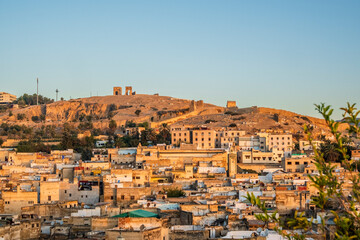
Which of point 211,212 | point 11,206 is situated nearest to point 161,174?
point 11,206

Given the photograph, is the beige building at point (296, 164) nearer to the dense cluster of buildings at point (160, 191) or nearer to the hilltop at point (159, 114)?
the dense cluster of buildings at point (160, 191)

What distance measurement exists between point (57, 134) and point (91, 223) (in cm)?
4970

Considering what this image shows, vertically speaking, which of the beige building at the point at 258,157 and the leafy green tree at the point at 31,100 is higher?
the leafy green tree at the point at 31,100

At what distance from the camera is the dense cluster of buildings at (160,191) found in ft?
77.8

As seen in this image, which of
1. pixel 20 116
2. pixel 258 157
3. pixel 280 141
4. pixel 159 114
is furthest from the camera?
pixel 20 116

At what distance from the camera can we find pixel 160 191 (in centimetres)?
3344

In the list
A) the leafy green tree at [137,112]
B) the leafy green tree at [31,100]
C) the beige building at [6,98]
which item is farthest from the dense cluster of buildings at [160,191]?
the beige building at [6,98]

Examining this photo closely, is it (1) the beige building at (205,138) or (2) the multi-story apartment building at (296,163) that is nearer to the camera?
(2) the multi-story apartment building at (296,163)

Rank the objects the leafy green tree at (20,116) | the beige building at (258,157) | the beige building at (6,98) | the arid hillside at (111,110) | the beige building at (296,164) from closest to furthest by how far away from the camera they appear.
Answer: the beige building at (296,164) → the beige building at (258,157) → the arid hillside at (111,110) → the leafy green tree at (20,116) → the beige building at (6,98)

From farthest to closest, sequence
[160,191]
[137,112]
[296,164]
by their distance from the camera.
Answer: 1. [137,112]
2. [296,164]
3. [160,191]

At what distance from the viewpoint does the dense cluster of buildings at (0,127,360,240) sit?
23703mm

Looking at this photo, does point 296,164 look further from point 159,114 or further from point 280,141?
point 159,114

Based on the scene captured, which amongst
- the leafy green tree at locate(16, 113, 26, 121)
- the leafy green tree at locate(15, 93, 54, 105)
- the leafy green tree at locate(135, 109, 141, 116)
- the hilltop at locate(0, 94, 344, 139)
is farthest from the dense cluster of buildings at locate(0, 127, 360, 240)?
the leafy green tree at locate(15, 93, 54, 105)

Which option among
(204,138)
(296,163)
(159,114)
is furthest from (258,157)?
(159,114)
